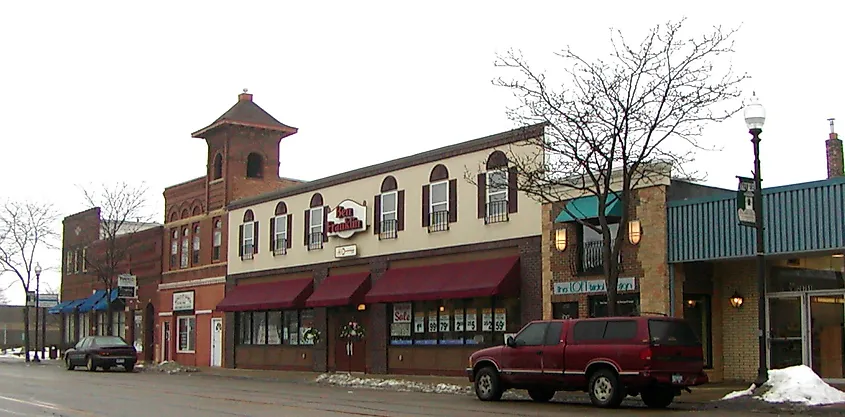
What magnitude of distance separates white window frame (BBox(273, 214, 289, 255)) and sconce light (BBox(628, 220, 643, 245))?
1785cm

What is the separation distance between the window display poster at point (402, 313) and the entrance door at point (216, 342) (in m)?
12.8

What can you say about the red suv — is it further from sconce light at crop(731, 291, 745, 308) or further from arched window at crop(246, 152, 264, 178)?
arched window at crop(246, 152, 264, 178)

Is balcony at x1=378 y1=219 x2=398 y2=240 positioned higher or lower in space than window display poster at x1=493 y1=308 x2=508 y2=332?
higher

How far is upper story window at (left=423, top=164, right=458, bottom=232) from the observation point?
32219 millimetres

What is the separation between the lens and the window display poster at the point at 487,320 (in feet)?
99.8

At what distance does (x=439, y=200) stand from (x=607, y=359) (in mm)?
14389

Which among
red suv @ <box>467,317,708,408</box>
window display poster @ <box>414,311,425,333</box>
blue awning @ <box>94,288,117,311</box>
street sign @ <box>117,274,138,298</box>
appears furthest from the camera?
blue awning @ <box>94,288,117,311</box>

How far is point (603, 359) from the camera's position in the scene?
1920 cm

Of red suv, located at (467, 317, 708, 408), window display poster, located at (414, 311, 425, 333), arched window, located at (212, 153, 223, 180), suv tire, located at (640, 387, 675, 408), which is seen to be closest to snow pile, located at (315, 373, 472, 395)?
window display poster, located at (414, 311, 425, 333)

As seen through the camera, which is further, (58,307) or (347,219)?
(58,307)

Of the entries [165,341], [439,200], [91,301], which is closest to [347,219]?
[439,200]

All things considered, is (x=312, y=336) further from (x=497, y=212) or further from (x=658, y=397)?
(x=658, y=397)

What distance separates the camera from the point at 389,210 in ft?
115

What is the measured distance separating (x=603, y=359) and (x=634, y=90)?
7.23 metres
